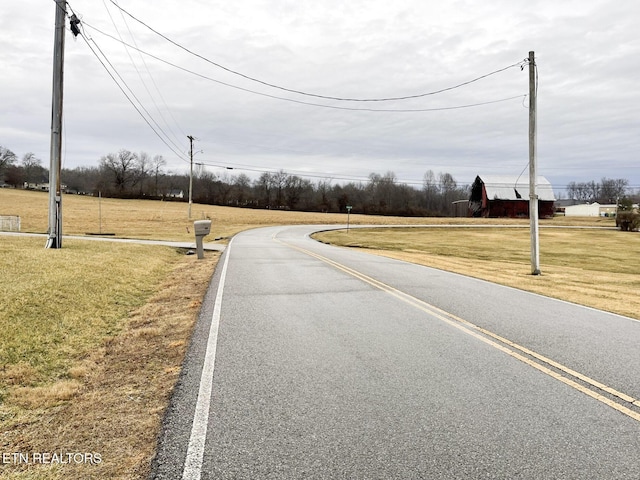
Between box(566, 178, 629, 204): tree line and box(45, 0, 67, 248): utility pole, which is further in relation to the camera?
box(566, 178, 629, 204): tree line

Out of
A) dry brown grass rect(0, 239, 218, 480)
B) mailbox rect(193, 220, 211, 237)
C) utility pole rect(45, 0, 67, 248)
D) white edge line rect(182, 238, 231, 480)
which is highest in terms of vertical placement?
utility pole rect(45, 0, 67, 248)

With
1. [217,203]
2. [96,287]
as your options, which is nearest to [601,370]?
[96,287]

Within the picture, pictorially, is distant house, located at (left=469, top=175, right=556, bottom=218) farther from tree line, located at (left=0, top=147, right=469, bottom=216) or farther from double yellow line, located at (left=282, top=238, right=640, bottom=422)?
double yellow line, located at (left=282, top=238, right=640, bottom=422)

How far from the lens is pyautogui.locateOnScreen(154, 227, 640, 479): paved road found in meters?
3.02

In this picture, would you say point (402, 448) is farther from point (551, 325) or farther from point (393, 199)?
point (393, 199)

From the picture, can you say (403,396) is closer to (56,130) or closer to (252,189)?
(56,130)

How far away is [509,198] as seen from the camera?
91000 mm

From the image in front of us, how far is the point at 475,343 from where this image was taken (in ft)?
19.4

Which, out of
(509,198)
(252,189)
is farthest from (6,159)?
(509,198)

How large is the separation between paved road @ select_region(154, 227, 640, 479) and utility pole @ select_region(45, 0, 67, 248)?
356 inches

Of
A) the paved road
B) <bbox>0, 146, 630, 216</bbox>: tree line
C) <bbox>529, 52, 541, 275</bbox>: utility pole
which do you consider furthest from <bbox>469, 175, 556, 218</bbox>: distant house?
the paved road

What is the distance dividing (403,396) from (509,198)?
9517 cm

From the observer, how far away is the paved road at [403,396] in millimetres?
3016

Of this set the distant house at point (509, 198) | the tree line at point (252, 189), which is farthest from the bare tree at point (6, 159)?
the distant house at point (509, 198)
